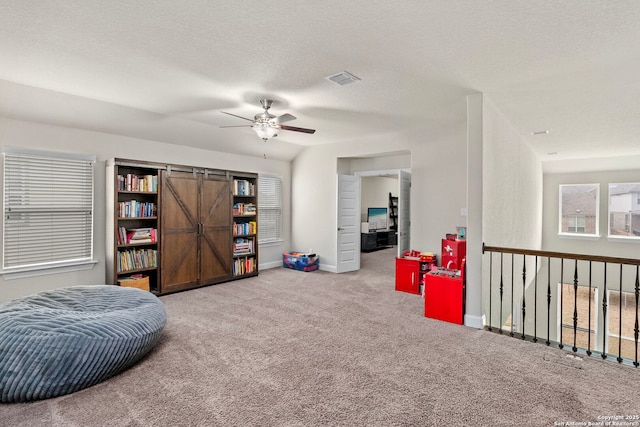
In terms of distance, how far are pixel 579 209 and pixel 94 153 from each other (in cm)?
1110

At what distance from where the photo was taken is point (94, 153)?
4.56 metres

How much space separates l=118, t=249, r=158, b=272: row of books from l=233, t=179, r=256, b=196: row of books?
179 cm

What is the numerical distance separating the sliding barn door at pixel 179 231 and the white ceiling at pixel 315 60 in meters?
0.88

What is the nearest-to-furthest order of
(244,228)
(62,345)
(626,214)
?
(62,345) → (244,228) → (626,214)

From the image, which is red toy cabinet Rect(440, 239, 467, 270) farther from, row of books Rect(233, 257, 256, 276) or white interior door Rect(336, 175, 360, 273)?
row of books Rect(233, 257, 256, 276)

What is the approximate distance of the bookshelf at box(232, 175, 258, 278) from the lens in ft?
19.5

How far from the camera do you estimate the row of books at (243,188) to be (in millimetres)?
5974

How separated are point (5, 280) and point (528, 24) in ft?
19.9

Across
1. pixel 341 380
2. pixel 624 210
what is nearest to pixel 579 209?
pixel 624 210

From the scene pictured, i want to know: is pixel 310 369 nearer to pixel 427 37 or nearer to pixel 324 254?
pixel 427 37

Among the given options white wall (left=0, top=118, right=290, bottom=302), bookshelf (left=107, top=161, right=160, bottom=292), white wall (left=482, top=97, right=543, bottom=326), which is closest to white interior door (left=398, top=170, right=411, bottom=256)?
white wall (left=482, top=97, right=543, bottom=326)

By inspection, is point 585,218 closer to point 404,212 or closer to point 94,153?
point 404,212

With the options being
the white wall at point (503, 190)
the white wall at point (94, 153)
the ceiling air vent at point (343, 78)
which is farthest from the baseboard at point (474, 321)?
the white wall at point (94, 153)

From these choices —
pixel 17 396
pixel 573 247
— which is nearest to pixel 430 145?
pixel 17 396
